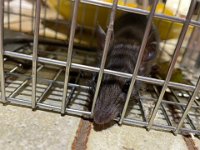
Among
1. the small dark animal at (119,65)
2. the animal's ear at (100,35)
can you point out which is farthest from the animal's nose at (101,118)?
the animal's ear at (100,35)

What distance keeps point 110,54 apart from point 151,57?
156 millimetres

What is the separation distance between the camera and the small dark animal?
2.23ft

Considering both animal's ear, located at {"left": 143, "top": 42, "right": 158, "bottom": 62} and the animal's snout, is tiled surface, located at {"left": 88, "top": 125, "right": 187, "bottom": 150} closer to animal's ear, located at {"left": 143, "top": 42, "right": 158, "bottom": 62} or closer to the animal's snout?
the animal's snout

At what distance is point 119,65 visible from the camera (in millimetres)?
778

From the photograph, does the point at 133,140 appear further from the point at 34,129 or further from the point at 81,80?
the point at 81,80

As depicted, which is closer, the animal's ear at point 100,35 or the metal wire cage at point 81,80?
the metal wire cage at point 81,80

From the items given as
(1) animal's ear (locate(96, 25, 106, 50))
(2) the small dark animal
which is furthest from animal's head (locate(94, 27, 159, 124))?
(1) animal's ear (locate(96, 25, 106, 50))

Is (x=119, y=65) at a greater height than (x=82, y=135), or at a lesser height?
greater

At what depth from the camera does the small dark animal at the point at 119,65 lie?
2.23 ft

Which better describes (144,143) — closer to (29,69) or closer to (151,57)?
(151,57)

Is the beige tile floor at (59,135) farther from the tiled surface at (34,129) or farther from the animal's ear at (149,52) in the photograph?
the animal's ear at (149,52)

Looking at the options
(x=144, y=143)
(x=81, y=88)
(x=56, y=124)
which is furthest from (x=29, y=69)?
(x=144, y=143)

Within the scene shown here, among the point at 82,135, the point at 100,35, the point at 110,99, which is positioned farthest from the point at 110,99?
the point at 100,35

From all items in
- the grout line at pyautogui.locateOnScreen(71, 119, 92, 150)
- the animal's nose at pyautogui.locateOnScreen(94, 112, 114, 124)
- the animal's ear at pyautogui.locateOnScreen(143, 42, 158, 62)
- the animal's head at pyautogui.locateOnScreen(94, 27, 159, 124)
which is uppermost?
the animal's ear at pyautogui.locateOnScreen(143, 42, 158, 62)
